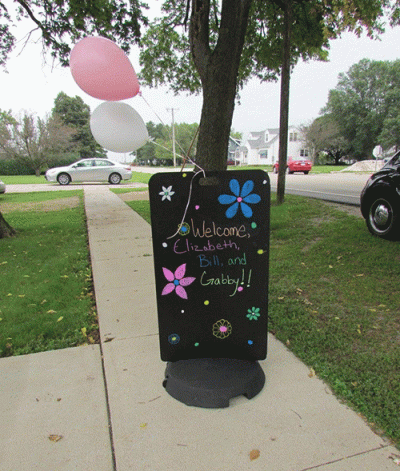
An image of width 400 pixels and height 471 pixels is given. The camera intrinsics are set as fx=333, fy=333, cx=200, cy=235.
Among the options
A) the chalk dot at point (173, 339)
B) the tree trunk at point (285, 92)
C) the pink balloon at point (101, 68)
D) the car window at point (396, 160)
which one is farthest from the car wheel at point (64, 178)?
the chalk dot at point (173, 339)

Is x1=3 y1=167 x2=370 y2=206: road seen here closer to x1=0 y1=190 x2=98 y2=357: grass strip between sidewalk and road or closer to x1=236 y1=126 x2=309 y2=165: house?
x1=0 y1=190 x2=98 y2=357: grass strip between sidewalk and road

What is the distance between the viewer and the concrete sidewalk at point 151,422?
1.60 meters

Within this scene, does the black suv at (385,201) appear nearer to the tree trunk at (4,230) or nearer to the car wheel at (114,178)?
the tree trunk at (4,230)

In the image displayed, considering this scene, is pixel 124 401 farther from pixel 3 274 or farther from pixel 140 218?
pixel 140 218

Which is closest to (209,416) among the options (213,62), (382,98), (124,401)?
(124,401)

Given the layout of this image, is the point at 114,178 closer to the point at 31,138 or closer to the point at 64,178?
the point at 64,178

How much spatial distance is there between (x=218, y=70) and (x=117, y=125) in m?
3.69

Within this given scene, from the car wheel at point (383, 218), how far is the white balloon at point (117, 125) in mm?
4210

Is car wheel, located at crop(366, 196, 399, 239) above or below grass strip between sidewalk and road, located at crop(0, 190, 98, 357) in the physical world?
above

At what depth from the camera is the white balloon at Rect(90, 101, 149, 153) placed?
7.39 ft

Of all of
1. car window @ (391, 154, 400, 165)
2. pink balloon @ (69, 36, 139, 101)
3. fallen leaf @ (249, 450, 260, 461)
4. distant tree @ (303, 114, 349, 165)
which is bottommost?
fallen leaf @ (249, 450, 260, 461)

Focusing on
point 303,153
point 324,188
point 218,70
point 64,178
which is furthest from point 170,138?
point 303,153

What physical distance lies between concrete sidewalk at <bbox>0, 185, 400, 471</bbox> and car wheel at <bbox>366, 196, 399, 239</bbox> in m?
3.43

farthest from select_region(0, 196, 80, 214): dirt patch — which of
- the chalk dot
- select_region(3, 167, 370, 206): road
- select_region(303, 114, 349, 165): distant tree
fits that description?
select_region(303, 114, 349, 165): distant tree
